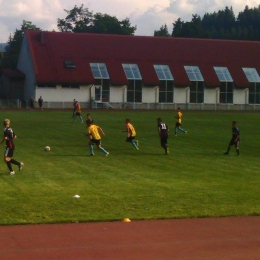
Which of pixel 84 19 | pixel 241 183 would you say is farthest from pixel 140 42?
pixel 241 183

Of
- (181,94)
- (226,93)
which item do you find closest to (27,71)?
(181,94)

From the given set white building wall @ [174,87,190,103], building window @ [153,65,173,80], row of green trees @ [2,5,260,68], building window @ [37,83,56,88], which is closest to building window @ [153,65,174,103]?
building window @ [153,65,173,80]

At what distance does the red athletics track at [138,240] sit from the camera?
37.8ft

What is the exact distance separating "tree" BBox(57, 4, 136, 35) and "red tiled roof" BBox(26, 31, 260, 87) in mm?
30509

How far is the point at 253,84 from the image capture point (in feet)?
261

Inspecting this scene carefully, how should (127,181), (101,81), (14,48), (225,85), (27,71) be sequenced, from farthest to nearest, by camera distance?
(14,48) → (27,71) → (225,85) → (101,81) → (127,181)

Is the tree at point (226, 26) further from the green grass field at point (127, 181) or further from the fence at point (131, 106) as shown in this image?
the green grass field at point (127, 181)

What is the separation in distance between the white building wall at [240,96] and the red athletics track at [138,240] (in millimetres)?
65580

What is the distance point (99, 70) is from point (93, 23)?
148 feet

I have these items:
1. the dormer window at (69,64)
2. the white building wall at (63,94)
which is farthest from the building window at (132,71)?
the dormer window at (69,64)

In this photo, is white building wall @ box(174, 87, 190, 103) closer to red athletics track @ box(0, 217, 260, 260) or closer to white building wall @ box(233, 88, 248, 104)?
white building wall @ box(233, 88, 248, 104)

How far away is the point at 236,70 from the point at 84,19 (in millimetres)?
49368

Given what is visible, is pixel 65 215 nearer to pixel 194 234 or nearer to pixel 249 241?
pixel 194 234

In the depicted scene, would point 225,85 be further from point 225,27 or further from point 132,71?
point 225,27
